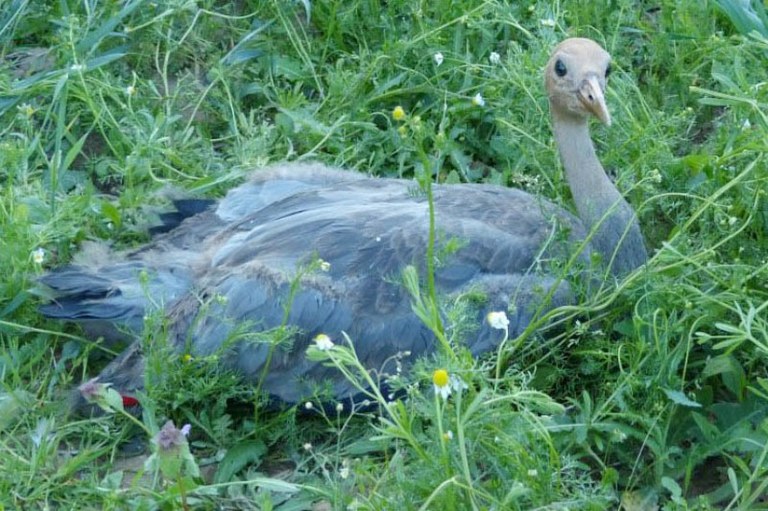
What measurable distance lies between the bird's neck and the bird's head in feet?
0.25

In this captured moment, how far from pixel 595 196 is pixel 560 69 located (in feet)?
1.36

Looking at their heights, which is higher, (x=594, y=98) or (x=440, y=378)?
(x=594, y=98)

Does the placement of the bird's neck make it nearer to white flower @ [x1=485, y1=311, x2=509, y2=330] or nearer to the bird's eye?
the bird's eye

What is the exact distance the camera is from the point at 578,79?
444cm

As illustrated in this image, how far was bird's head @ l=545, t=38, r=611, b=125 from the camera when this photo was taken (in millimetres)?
4402

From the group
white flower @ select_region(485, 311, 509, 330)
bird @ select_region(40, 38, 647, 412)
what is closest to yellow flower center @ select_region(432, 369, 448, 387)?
white flower @ select_region(485, 311, 509, 330)

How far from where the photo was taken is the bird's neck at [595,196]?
4.53m

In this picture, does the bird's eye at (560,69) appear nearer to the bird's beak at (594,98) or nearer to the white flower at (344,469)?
the bird's beak at (594,98)

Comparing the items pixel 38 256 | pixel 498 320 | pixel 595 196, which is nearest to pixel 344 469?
pixel 498 320

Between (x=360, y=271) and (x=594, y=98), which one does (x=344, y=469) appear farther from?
(x=594, y=98)

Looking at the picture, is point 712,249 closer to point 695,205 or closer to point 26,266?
point 695,205

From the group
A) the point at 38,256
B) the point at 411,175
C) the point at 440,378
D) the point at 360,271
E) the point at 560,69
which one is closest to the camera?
the point at 440,378

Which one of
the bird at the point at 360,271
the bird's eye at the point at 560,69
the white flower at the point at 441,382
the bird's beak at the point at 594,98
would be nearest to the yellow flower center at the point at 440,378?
the white flower at the point at 441,382

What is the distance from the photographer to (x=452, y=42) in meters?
5.68
